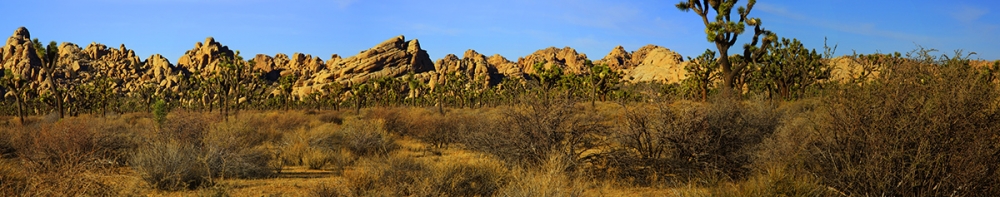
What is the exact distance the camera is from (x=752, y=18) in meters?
17.9

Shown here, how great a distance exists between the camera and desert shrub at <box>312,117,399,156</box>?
52.3 feet

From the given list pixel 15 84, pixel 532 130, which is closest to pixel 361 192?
pixel 532 130

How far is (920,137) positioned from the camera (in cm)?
641

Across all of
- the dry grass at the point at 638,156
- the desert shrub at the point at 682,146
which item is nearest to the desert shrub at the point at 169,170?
the dry grass at the point at 638,156

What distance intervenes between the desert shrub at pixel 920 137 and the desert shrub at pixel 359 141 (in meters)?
11.2

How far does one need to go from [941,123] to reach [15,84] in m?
53.2

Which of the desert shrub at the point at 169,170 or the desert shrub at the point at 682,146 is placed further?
the desert shrub at the point at 169,170

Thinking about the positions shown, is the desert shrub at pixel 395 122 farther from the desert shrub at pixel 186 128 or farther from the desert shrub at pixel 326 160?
the desert shrub at pixel 186 128

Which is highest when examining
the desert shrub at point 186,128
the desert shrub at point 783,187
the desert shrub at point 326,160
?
the desert shrub at point 186,128

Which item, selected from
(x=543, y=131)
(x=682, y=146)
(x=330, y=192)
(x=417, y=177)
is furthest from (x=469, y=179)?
(x=682, y=146)

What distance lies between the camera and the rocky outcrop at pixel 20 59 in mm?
175125

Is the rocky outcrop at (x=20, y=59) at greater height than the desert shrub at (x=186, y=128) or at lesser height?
greater

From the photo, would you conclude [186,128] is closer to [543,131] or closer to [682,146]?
[543,131]

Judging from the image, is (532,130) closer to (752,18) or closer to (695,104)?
(695,104)
